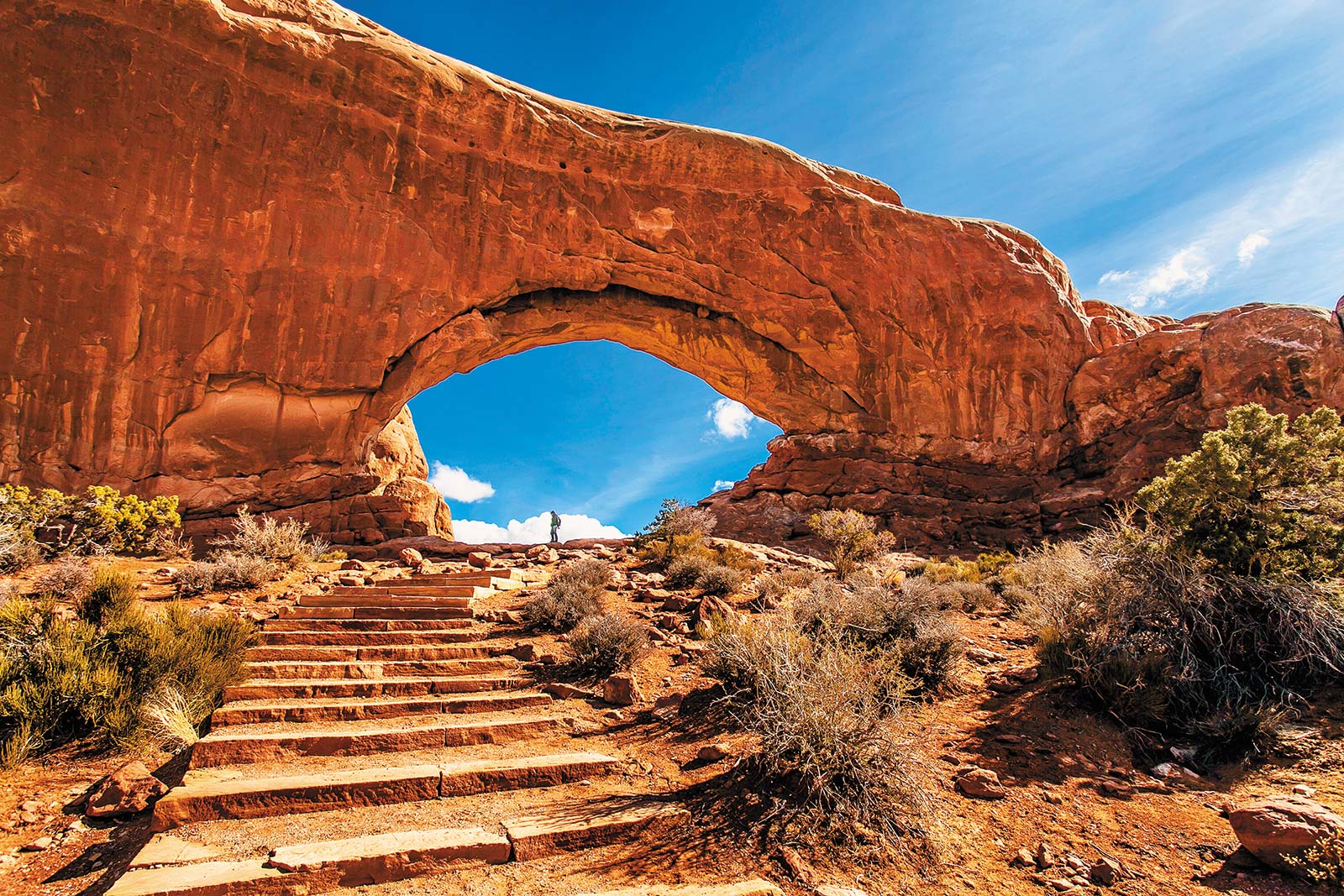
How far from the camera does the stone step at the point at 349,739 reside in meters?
3.80

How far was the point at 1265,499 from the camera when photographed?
5.40 meters

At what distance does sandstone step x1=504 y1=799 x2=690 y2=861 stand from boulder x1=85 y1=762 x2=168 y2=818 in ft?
6.81

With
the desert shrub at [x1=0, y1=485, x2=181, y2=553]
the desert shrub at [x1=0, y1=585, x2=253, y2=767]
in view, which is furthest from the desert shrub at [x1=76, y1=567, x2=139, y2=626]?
the desert shrub at [x1=0, y1=485, x2=181, y2=553]

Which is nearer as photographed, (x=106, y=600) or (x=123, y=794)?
(x=123, y=794)

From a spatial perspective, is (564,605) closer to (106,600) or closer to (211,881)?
(106,600)

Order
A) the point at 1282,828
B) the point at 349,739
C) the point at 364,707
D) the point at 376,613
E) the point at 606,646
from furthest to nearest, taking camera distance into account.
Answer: the point at 376,613, the point at 606,646, the point at 364,707, the point at 349,739, the point at 1282,828

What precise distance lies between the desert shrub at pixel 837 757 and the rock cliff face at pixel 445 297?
13082mm

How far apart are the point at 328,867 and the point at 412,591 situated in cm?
562

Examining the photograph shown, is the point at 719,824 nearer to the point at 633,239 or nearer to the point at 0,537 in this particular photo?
the point at 0,537

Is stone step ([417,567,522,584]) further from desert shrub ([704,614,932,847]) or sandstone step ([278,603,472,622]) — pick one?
desert shrub ([704,614,932,847])

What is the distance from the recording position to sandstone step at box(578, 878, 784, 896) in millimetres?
2688

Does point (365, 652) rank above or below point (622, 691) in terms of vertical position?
above

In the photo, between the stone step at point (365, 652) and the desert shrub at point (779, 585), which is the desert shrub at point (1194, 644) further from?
the stone step at point (365, 652)

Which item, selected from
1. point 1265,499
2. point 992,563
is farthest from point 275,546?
point 992,563
